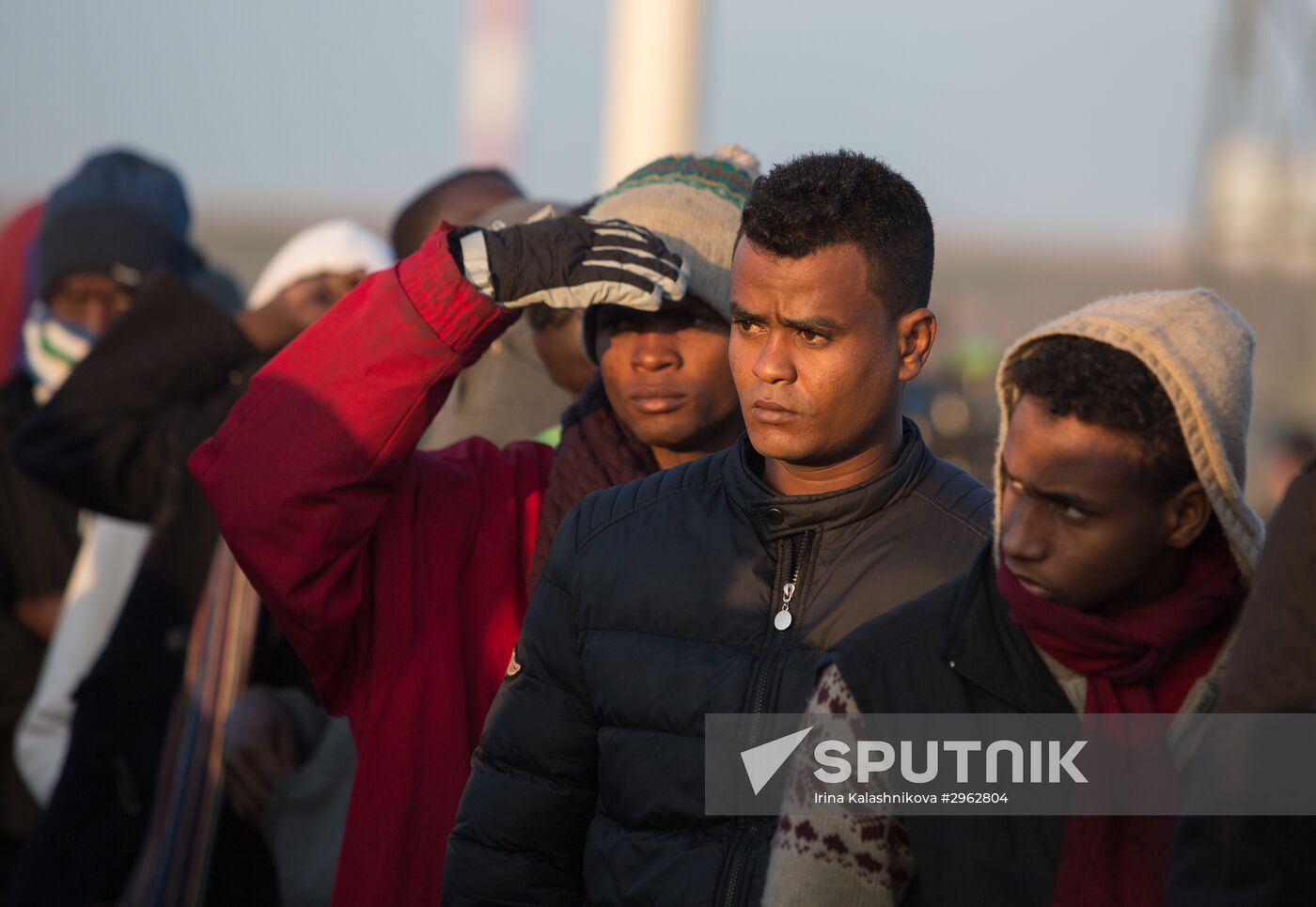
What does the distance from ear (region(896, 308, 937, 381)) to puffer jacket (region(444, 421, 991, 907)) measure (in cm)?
12

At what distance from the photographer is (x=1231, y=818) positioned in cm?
166

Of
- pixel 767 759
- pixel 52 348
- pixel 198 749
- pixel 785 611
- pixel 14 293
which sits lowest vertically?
pixel 198 749

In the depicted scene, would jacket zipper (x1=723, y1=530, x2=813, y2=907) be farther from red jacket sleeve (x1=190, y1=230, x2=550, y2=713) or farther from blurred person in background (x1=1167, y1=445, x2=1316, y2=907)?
red jacket sleeve (x1=190, y1=230, x2=550, y2=713)

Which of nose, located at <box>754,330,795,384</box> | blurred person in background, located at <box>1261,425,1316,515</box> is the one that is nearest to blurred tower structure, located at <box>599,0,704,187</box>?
blurred person in background, located at <box>1261,425,1316,515</box>

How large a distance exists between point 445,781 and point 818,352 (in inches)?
38.8

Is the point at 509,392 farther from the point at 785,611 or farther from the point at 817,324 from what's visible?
the point at 785,611

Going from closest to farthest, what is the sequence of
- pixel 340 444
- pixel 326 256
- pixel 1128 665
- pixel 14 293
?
pixel 1128 665, pixel 340 444, pixel 326 256, pixel 14 293

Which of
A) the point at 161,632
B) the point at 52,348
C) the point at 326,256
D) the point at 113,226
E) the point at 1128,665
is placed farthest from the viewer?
the point at 113,226

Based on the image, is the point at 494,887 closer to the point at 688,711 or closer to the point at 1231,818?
the point at 688,711

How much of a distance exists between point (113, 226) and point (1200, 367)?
12.3 ft

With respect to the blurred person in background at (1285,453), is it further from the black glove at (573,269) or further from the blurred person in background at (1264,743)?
the blurred person in background at (1264,743)

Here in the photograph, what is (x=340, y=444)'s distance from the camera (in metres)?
2.67

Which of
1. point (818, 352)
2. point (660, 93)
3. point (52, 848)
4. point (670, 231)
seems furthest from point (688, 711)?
point (660, 93)

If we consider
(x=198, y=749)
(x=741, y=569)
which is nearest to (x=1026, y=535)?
(x=741, y=569)
